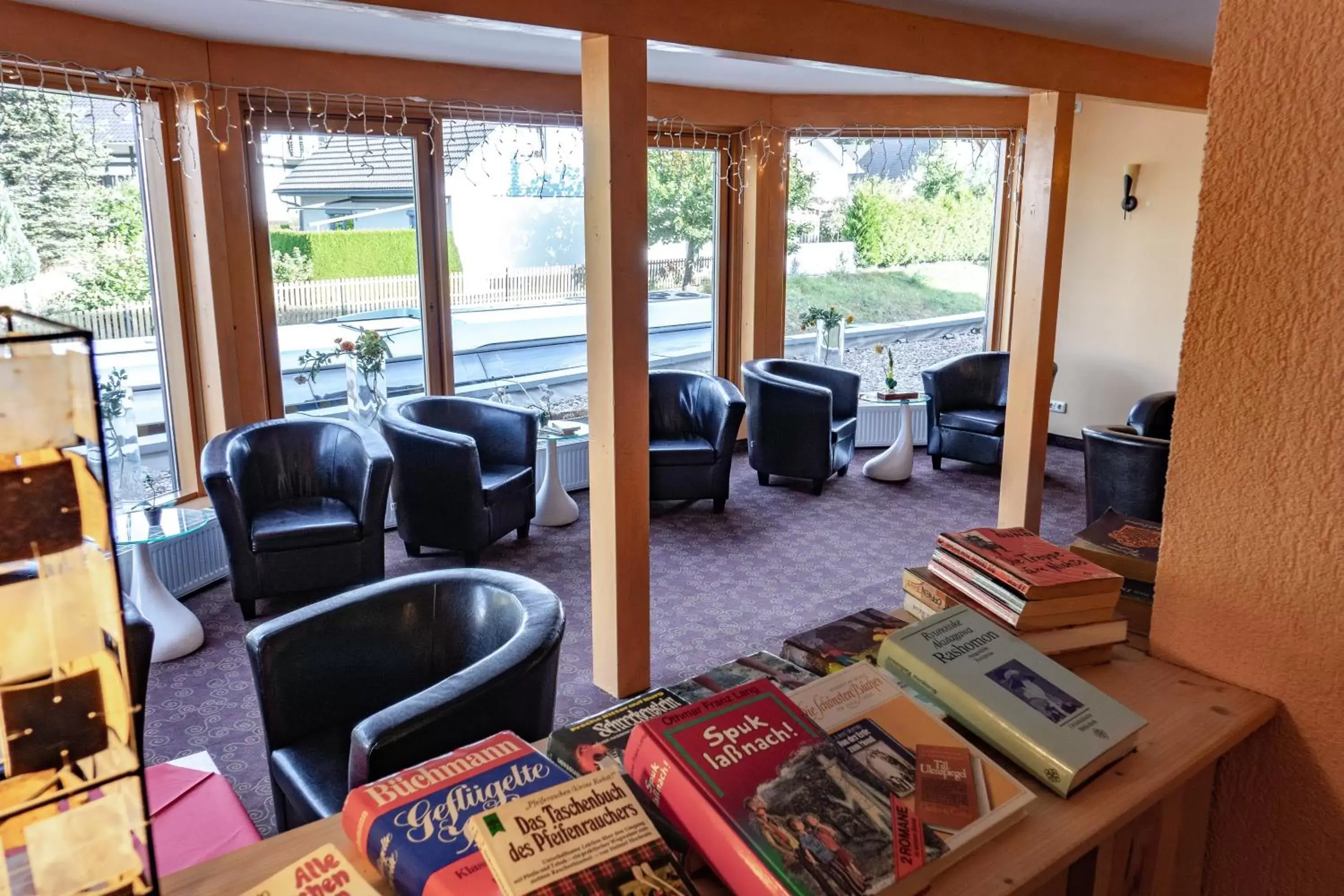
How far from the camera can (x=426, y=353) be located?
6.23m

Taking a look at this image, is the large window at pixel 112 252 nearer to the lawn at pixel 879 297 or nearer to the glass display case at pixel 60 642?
the glass display case at pixel 60 642

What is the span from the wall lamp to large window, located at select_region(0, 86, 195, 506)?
6.32m

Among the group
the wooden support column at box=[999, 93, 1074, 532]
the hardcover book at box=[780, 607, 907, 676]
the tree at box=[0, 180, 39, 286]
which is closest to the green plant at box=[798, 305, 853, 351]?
the wooden support column at box=[999, 93, 1074, 532]

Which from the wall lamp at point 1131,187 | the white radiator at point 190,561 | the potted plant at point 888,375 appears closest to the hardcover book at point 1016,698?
the white radiator at point 190,561

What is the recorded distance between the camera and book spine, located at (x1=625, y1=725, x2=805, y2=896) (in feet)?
3.10

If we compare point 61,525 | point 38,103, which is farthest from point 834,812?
point 38,103

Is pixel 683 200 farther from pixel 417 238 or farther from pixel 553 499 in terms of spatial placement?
pixel 553 499

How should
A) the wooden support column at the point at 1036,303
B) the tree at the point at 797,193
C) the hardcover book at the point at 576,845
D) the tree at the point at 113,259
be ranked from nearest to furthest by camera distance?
the hardcover book at the point at 576,845 < the tree at the point at 113,259 < the wooden support column at the point at 1036,303 < the tree at the point at 797,193

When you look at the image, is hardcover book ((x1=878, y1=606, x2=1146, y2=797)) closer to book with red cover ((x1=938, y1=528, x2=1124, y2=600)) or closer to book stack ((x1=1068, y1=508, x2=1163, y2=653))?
book with red cover ((x1=938, y1=528, x2=1124, y2=600))

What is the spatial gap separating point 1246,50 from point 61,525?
1.45m

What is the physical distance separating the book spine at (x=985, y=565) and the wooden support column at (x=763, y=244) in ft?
19.7

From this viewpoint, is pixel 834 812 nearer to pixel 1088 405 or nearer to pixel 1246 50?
pixel 1246 50

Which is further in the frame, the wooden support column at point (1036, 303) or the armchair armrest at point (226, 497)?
the wooden support column at point (1036, 303)

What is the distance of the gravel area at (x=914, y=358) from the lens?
8211 millimetres
